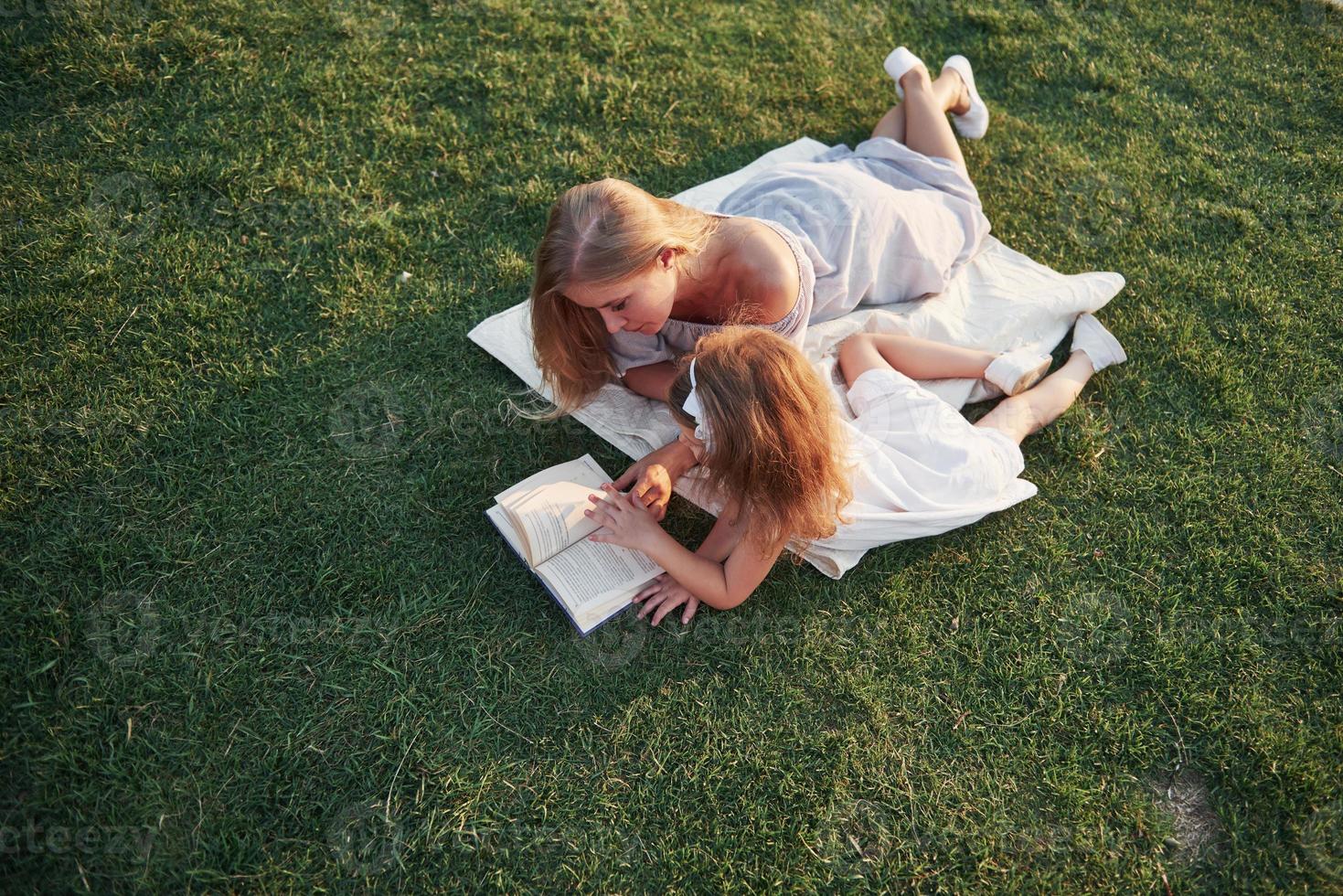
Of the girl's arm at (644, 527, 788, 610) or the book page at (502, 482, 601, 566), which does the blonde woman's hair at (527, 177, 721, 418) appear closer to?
the book page at (502, 482, 601, 566)

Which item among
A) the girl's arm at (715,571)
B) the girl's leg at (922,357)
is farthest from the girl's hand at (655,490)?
the girl's leg at (922,357)

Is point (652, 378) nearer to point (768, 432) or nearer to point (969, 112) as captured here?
point (768, 432)

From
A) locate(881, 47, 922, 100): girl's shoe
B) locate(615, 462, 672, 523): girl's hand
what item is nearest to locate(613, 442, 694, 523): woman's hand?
locate(615, 462, 672, 523): girl's hand

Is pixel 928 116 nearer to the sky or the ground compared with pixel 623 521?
nearer to the sky

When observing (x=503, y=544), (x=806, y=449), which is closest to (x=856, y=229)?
(x=806, y=449)

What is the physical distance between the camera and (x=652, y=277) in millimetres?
3039

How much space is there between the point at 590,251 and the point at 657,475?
0.88 metres

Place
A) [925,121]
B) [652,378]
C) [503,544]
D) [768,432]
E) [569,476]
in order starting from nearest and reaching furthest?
[768,432] → [503,544] → [569,476] → [652,378] → [925,121]

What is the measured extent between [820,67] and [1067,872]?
449cm

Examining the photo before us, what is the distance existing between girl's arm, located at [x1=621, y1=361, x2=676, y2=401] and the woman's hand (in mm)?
281

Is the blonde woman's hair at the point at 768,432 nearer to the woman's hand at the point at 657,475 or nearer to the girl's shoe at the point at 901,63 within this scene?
the woman's hand at the point at 657,475

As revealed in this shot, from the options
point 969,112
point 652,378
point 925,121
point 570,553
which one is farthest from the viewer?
point 969,112

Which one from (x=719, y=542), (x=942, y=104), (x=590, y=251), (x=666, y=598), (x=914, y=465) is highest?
(x=942, y=104)

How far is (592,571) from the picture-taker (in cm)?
315
